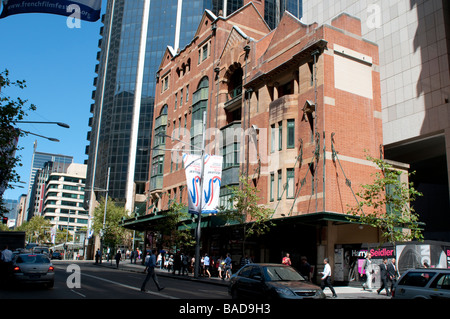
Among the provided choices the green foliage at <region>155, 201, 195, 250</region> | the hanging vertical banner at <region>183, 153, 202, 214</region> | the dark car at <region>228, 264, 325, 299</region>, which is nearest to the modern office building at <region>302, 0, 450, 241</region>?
the hanging vertical banner at <region>183, 153, 202, 214</region>

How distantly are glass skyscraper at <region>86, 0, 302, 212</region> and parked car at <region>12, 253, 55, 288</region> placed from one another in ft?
243

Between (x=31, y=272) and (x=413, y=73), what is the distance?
1087 inches

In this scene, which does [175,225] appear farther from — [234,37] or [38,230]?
[38,230]

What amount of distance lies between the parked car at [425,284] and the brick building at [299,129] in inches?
473

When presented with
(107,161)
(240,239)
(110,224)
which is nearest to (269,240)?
(240,239)

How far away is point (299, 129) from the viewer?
2947 cm

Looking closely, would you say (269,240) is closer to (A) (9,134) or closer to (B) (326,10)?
(A) (9,134)

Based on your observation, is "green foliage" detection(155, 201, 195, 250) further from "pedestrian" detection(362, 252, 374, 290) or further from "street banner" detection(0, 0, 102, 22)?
"street banner" detection(0, 0, 102, 22)

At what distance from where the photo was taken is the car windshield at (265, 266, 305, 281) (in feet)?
40.4

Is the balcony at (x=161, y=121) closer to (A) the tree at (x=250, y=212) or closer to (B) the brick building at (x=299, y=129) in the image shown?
(B) the brick building at (x=299, y=129)

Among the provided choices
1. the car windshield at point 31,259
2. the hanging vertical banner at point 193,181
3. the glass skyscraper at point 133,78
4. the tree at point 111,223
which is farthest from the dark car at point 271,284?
the glass skyscraper at point 133,78

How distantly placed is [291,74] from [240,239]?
46.2 ft

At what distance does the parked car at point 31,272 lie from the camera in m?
15.8

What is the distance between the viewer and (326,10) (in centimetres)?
4031
